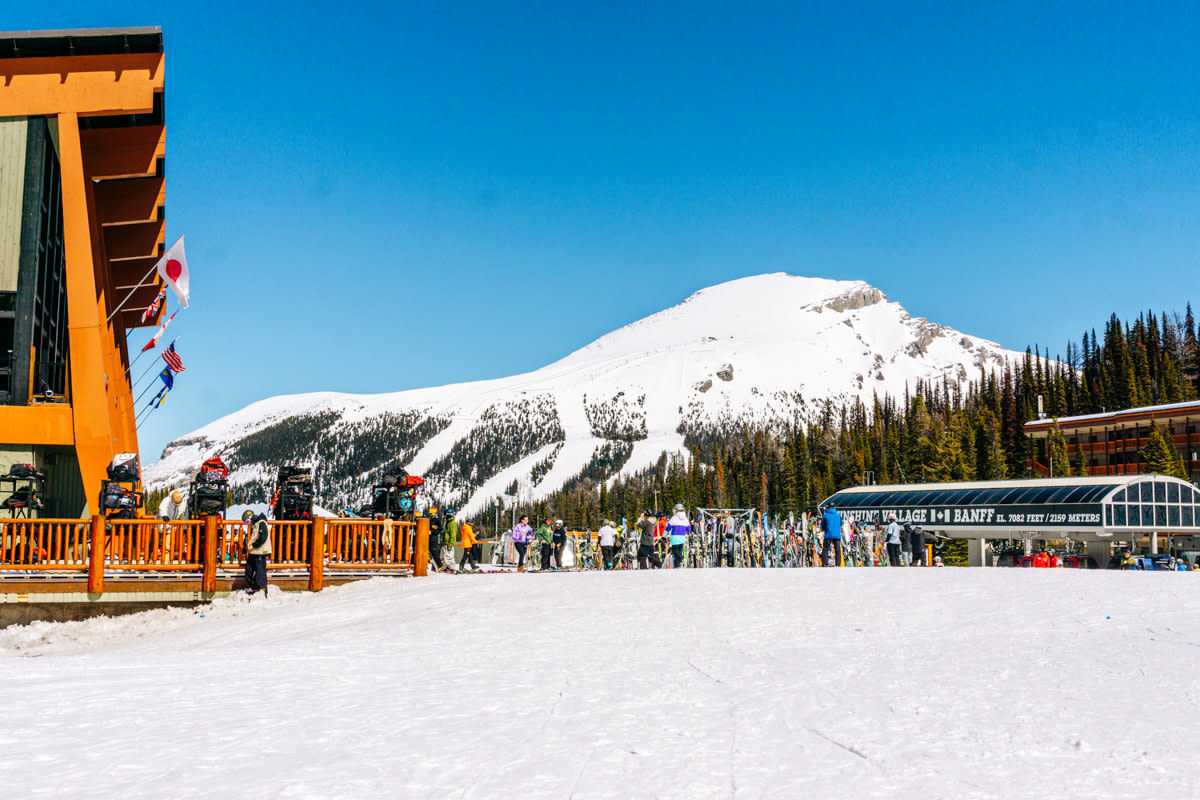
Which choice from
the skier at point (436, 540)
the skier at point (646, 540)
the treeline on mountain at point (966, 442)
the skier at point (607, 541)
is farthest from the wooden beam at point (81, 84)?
the treeline on mountain at point (966, 442)

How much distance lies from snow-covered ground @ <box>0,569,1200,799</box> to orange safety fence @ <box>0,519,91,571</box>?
413 centimetres

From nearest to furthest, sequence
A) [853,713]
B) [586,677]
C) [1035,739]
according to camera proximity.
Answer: [1035,739] < [853,713] < [586,677]

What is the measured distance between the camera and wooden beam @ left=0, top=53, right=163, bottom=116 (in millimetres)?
24188

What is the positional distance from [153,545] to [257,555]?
6.07 feet

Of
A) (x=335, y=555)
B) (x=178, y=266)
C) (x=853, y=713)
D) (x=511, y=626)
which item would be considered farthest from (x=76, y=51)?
(x=853, y=713)

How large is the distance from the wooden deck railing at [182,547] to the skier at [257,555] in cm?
56

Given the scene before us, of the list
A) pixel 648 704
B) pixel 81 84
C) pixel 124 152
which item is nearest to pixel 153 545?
pixel 648 704

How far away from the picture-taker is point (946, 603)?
13734 millimetres

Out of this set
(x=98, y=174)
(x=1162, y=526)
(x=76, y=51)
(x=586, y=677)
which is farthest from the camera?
(x=1162, y=526)

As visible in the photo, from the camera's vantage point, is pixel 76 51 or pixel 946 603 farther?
pixel 76 51

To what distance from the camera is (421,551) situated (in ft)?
63.0

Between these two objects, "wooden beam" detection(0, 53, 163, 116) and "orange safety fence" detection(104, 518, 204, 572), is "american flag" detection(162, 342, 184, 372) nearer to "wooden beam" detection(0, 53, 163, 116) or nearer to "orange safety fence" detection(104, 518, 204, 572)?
"wooden beam" detection(0, 53, 163, 116)

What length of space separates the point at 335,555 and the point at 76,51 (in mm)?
15415

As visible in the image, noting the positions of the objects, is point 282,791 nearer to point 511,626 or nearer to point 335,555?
point 511,626
